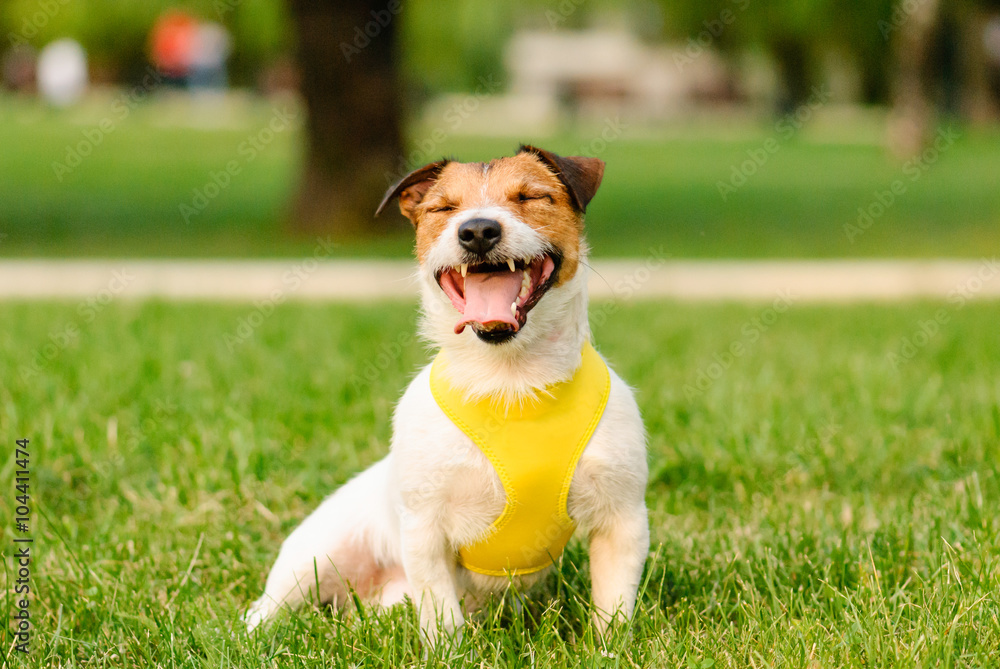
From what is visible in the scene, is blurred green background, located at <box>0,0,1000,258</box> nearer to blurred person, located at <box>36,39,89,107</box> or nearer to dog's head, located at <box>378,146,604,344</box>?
blurred person, located at <box>36,39,89,107</box>

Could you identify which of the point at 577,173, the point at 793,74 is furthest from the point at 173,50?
the point at 577,173

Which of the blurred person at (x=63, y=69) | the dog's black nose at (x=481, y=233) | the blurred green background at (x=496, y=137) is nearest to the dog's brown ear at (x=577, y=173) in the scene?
the dog's black nose at (x=481, y=233)

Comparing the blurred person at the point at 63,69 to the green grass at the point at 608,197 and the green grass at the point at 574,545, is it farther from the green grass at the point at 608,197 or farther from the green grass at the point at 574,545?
the green grass at the point at 574,545

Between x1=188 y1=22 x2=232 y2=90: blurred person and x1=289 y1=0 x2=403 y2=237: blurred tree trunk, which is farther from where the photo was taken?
x1=188 y1=22 x2=232 y2=90: blurred person

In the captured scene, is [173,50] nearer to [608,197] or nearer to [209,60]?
[209,60]

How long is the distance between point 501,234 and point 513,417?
549 mm

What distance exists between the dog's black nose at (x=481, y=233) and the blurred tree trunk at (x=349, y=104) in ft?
32.9

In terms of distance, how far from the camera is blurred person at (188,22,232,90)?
174ft

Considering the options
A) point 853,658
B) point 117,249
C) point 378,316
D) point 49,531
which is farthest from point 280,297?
point 853,658

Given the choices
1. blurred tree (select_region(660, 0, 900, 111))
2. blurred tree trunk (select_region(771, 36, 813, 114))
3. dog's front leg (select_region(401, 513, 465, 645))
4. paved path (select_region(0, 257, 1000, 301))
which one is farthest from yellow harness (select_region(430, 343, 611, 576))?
blurred tree trunk (select_region(771, 36, 813, 114))

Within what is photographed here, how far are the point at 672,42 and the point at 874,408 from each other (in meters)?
34.0

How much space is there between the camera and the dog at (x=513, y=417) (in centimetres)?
306

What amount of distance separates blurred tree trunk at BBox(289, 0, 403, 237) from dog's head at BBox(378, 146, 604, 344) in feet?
32.0

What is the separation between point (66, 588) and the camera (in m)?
3.68
